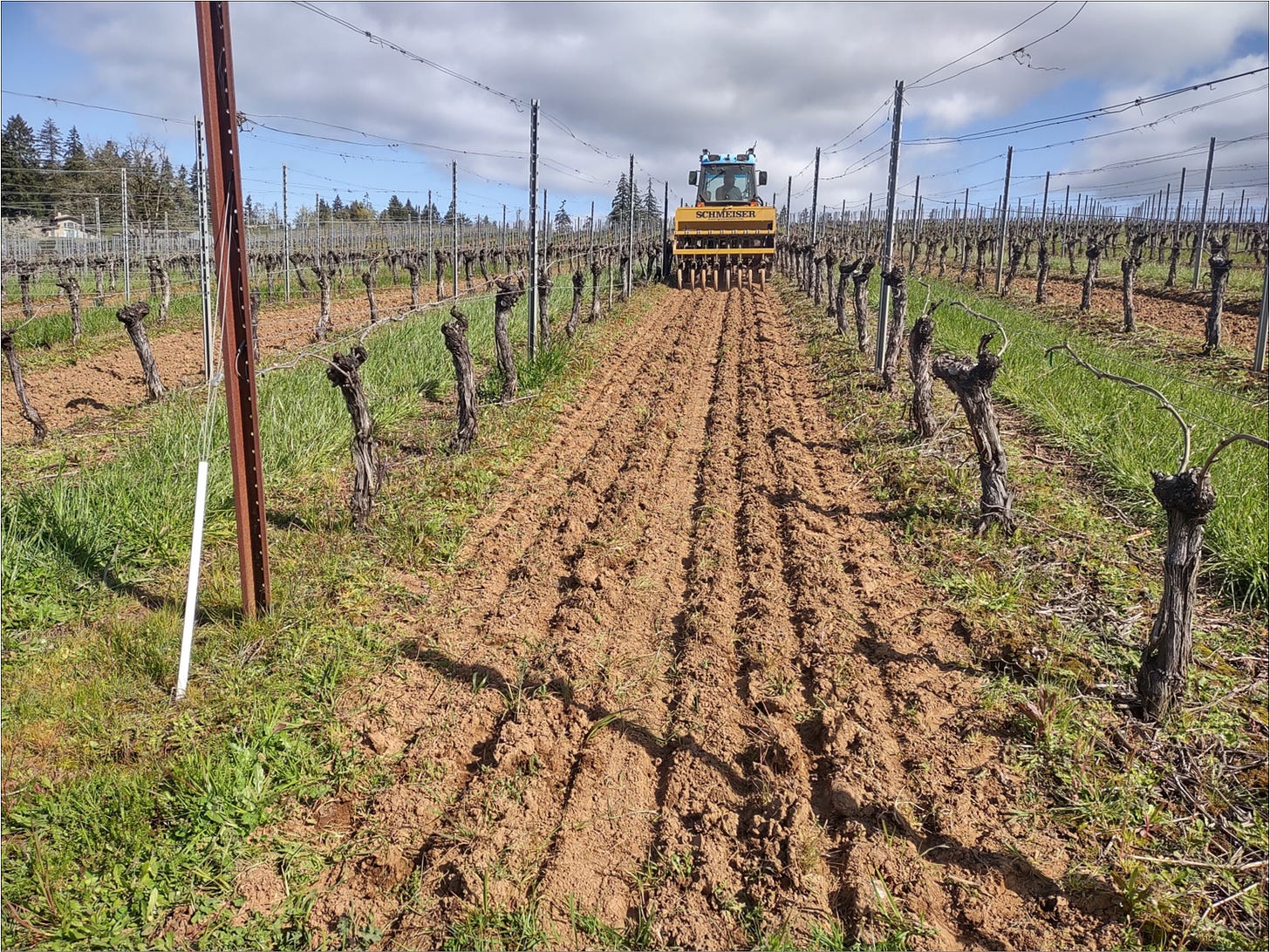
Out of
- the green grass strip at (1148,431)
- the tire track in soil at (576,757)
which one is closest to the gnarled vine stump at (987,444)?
the green grass strip at (1148,431)

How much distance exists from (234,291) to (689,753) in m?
2.99

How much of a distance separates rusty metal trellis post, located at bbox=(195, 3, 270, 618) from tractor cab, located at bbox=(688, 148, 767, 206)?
765 inches

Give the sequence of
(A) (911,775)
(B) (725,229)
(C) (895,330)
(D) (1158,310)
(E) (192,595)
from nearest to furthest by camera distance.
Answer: (A) (911,775)
(E) (192,595)
(C) (895,330)
(D) (1158,310)
(B) (725,229)

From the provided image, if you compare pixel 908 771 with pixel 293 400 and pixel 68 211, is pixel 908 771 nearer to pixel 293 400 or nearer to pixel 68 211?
pixel 293 400

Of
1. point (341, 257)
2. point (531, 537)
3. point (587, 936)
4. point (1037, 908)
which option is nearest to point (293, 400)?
point (531, 537)

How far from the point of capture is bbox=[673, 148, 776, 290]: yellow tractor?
20.0 metres

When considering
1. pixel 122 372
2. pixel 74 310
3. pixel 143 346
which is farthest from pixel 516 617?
pixel 74 310

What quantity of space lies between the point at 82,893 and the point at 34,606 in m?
2.22

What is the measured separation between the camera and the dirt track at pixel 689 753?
98.2 inches

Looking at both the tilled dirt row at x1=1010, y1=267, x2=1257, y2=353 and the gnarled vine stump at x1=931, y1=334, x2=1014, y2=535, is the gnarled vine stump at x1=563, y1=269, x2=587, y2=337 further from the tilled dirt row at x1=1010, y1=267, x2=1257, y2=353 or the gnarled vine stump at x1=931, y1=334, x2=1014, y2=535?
the tilled dirt row at x1=1010, y1=267, x2=1257, y2=353

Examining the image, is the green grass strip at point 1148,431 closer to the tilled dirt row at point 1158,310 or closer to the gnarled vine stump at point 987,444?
the gnarled vine stump at point 987,444

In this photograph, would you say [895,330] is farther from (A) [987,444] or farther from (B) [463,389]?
(B) [463,389]

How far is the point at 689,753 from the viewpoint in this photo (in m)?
3.18

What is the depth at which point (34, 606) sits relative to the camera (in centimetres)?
410
